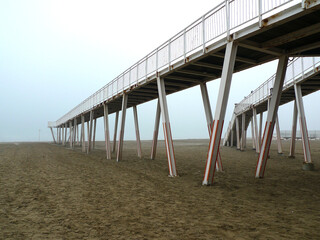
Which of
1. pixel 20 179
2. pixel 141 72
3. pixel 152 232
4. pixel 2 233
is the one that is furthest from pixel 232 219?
pixel 141 72

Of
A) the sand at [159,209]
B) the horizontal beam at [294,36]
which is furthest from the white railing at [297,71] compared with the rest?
the sand at [159,209]

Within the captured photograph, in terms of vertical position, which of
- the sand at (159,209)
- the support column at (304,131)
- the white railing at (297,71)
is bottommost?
the sand at (159,209)

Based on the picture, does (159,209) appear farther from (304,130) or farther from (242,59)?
(304,130)

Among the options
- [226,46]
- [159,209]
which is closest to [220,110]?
[226,46]

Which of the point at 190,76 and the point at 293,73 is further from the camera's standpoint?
the point at 293,73

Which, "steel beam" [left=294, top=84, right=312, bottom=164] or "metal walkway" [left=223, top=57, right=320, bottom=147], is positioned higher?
"metal walkway" [left=223, top=57, right=320, bottom=147]

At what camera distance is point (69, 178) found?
37.2ft

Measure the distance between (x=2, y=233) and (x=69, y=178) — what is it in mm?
6536

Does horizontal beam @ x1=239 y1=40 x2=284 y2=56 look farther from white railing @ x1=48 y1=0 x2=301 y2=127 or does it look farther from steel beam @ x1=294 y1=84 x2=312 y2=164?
steel beam @ x1=294 y1=84 x2=312 y2=164

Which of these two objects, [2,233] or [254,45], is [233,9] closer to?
[254,45]

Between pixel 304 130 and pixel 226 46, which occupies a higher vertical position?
pixel 226 46

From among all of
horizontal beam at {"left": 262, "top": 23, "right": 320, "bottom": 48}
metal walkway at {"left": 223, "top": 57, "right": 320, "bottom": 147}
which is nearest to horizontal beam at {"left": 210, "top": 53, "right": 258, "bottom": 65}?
horizontal beam at {"left": 262, "top": 23, "right": 320, "bottom": 48}

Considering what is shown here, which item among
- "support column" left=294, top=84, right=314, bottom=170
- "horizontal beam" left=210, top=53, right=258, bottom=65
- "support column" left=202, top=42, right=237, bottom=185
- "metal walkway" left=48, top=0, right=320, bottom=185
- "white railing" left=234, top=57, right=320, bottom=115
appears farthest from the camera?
"support column" left=294, top=84, right=314, bottom=170

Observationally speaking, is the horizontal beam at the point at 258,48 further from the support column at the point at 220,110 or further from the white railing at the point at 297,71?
the white railing at the point at 297,71
